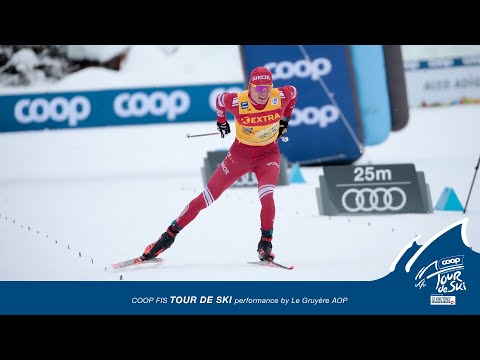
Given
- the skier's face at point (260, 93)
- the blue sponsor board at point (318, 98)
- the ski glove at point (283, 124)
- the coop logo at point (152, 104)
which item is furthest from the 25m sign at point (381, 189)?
the coop logo at point (152, 104)

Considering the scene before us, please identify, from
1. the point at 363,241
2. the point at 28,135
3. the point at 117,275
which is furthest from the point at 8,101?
the point at 363,241

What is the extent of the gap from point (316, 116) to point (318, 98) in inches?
9.0

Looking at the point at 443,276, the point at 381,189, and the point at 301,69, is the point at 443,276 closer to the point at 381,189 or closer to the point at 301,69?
the point at 381,189

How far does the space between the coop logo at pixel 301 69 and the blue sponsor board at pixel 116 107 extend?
38.2 inches

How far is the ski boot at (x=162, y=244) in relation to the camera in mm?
5715

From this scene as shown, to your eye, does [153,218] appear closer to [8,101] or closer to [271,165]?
[271,165]

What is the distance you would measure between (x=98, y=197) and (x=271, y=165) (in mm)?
2661

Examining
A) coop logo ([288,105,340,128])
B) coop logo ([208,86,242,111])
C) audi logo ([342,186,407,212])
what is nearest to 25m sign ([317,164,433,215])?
audi logo ([342,186,407,212])

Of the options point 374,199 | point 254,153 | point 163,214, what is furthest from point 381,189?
point 163,214

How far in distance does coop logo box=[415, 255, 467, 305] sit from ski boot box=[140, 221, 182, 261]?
1.78 m

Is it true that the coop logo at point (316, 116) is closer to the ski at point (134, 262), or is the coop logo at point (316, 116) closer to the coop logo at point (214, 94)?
the coop logo at point (214, 94)

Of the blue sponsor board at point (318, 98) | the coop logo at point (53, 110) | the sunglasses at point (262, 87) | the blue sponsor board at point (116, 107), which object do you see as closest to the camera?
the sunglasses at point (262, 87)

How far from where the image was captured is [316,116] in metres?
9.83

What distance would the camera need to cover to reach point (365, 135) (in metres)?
9.77
